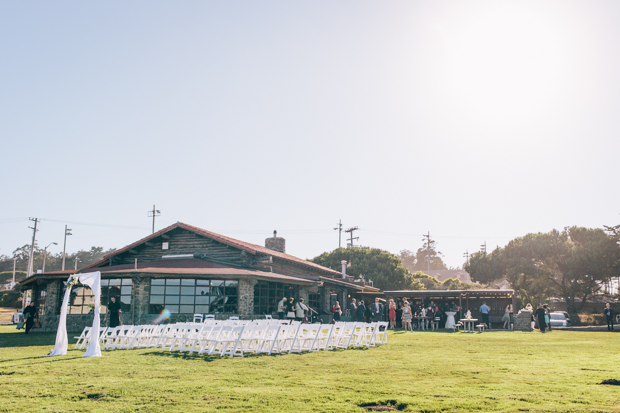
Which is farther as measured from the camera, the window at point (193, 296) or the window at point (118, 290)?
the window at point (118, 290)

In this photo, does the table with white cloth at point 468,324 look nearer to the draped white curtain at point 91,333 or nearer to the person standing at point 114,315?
the person standing at point 114,315

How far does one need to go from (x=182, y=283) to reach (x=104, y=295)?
3643 mm

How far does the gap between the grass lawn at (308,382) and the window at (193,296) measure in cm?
977

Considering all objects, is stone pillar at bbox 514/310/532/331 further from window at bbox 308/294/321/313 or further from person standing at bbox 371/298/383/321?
window at bbox 308/294/321/313

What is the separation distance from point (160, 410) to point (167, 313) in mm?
16469

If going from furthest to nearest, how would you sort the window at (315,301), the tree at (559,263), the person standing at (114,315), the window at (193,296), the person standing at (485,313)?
the tree at (559,263) < the window at (315,301) < the person standing at (485,313) < the window at (193,296) < the person standing at (114,315)

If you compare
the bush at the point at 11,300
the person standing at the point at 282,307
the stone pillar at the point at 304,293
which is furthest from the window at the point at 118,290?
the bush at the point at 11,300

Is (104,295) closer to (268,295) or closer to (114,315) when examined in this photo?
(114,315)

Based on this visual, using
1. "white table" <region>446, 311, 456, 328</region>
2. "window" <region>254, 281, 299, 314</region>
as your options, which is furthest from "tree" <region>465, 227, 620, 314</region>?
"window" <region>254, 281, 299, 314</region>

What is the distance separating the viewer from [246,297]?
2231 centimetres

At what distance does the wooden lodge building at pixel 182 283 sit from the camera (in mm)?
21203

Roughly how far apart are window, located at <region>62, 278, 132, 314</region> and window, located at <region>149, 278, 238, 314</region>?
131 centimetres

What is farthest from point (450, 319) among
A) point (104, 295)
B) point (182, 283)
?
point (104, 295)

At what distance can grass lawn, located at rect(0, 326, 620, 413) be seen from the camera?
6.02m
